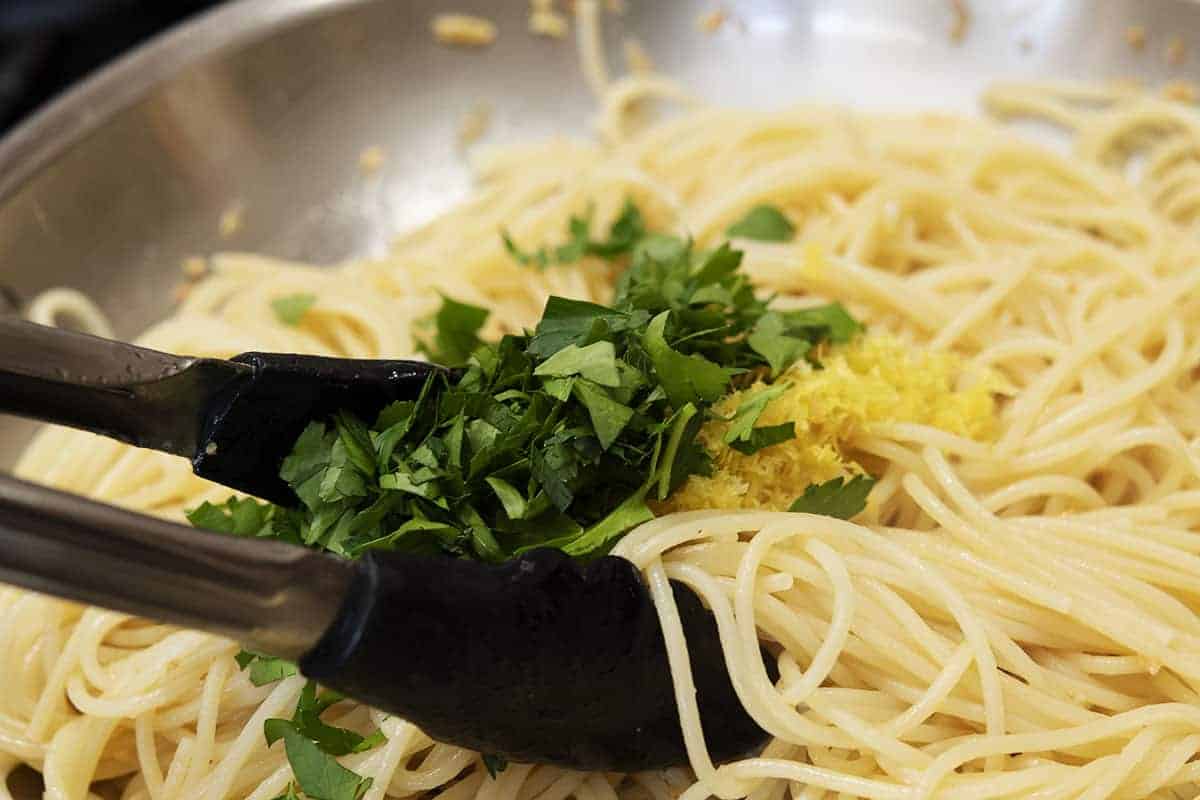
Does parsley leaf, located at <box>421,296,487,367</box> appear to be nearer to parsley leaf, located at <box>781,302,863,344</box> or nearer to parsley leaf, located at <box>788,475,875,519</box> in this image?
parsley leaf, located at <box>781,302,863,344</box>

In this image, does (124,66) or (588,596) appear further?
(124,66)

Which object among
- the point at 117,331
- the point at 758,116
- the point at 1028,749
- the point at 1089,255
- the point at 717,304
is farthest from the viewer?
the point at 758,116

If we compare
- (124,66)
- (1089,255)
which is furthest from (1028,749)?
(124,66)

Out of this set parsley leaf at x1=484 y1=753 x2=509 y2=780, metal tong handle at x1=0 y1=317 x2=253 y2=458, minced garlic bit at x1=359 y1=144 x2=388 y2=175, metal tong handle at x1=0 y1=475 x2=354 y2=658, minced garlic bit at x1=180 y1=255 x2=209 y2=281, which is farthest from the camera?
minced garlic bit at x1=359 y1=144 x2=388 y2=175

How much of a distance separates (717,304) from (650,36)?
182 cm

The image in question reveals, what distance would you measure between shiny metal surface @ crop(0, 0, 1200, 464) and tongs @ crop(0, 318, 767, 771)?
144 centimetres

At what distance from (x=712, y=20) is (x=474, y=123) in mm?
860

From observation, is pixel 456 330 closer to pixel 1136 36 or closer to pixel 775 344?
pixel 775 344

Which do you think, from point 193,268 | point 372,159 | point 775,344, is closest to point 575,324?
point 775,344

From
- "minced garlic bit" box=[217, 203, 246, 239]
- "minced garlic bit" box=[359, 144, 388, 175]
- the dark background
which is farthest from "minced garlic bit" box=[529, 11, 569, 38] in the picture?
the dark background

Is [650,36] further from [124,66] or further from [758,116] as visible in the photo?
[124,66]

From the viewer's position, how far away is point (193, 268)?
3129 mm

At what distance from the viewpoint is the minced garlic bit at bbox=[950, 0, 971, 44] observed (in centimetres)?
347

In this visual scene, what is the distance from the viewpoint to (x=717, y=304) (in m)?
2.10
